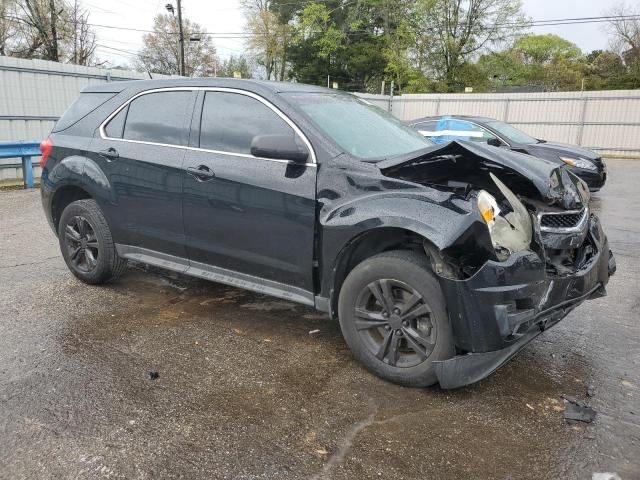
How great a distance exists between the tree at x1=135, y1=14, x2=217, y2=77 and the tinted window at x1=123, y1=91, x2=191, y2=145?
47.5m

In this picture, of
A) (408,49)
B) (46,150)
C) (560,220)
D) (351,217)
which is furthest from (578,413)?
(408,49)

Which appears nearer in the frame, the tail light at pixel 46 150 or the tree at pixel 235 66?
the tail light at pixel 46 150

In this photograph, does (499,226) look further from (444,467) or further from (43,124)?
(43,124)

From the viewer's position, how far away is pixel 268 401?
3068 millimetres

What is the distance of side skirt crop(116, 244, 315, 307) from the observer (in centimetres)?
366

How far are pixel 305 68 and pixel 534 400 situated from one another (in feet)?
145

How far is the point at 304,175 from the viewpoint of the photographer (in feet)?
11.5

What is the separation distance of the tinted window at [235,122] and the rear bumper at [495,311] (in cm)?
164

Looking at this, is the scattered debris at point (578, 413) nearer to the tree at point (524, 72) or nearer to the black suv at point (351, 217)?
the black suv at point (351, 217)

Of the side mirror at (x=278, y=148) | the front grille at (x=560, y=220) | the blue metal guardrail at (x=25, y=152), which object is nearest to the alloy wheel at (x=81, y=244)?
the side mirror at (x=278, y=148)

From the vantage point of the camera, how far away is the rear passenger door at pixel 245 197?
11.6 feet

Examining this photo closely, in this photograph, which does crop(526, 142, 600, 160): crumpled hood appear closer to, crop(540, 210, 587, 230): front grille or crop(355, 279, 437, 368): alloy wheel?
crop(540, 210, 587, 230): front grille

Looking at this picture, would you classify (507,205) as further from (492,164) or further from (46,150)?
(46,150)

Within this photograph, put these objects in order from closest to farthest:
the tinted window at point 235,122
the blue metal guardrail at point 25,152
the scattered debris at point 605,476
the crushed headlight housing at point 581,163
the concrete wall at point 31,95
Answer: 1. the scattered debris at point 605,476
2. the tinted window at point 235,122
3. the crushed headlight housing at point 581,163
4. the blue metal guardrail at point 25,152
5. the concrete wall at point 31,95
